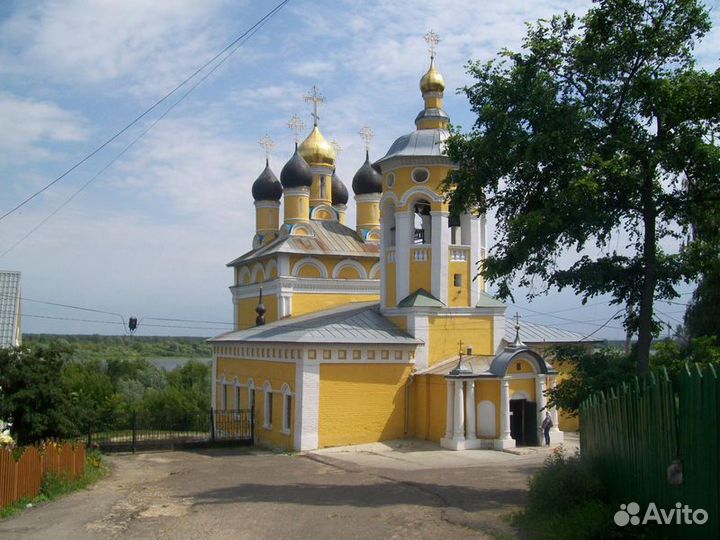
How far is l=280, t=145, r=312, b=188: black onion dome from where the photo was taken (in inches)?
1211

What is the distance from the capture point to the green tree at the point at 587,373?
11.6m

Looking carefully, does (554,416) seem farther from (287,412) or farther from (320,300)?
(320,300)

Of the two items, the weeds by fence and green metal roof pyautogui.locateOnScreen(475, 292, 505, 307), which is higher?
green metal roof pyautogui.locateOnScreen(475, 292, 505, 307)

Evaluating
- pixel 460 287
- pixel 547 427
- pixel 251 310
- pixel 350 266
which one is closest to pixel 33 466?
pixel 547 427

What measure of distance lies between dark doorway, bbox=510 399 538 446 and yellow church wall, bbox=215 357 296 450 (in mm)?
5908

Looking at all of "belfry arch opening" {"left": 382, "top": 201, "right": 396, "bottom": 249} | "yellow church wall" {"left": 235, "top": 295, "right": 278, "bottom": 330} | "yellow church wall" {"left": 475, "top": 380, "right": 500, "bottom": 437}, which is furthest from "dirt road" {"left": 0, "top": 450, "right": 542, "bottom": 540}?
"yellow church wall" {"left": 235, "top": 295, "right": 278, "bottom": 330}

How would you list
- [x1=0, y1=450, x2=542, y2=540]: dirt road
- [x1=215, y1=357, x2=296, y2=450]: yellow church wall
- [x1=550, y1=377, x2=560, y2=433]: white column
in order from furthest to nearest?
[x1=215, y1=357, x2=296, y2=450]: yellow church wall
[x1=550, y1=377, x2=560, y2=433]: white column
[x1=0, y1=450, x2=542, y2=540]: dirt road

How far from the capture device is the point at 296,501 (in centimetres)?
1278

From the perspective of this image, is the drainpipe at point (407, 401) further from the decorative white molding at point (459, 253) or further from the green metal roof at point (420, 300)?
the decorative white molding at point (459, 253)

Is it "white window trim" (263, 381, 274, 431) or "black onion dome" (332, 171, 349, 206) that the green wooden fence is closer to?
"white window trim" (263, 381, 274, 431)

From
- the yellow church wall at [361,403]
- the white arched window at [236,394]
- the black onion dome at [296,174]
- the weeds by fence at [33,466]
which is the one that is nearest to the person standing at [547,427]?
the yellow church wall at [361,403]

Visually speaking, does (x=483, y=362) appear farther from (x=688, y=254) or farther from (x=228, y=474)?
(x=688, y=254)

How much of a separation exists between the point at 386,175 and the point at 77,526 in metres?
15.1

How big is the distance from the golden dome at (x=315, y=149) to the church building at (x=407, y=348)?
5.58 m
